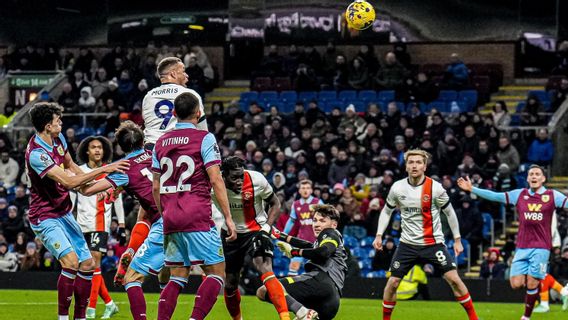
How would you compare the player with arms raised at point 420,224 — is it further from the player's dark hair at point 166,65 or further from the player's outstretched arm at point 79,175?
the player's outstretched arm at point 79,175

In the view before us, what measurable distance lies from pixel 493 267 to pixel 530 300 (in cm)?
592

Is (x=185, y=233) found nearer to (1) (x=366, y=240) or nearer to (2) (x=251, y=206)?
(2) (x=251, y=206)

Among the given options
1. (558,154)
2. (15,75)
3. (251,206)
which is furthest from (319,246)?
(15,75)

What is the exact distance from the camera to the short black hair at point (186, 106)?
31.7 feet

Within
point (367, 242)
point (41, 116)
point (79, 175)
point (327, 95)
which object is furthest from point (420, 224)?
point (327, 95)

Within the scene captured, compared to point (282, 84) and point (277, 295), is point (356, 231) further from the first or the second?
point (277, 295)

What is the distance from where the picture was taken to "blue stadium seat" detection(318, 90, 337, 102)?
2767 centimetres

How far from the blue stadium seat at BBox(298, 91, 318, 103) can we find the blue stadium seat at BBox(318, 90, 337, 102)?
0.43ft

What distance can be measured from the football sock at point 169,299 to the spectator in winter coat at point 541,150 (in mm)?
15176

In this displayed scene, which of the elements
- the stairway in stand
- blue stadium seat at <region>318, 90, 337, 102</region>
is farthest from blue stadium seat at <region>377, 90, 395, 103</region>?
the stairway in stand

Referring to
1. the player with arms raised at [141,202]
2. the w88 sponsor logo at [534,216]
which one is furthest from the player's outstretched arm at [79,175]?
the w88 sponsor logo at [534,216]

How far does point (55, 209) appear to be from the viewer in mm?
11078

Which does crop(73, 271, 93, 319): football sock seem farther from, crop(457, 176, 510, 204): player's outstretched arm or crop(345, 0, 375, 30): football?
crop(345, 0, 375, 30): football

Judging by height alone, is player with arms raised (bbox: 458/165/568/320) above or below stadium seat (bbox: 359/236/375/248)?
above
